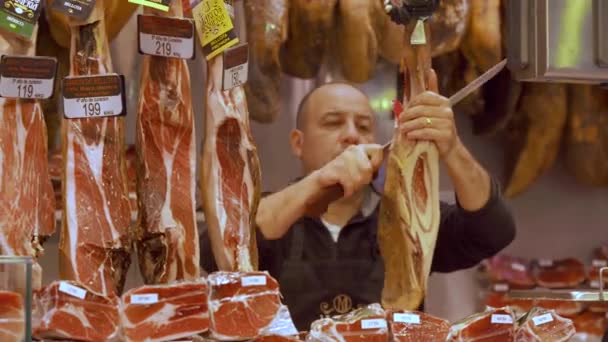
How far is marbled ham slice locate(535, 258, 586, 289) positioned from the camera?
4.53m

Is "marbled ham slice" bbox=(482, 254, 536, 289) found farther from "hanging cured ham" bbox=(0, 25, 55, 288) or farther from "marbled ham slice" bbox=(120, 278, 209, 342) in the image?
"hanging cured ham" bbox=(0, 25, 55, 288)

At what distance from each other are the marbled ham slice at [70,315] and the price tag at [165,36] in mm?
720

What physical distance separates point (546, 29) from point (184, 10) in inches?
49.2

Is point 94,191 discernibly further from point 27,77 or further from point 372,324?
point 372,324

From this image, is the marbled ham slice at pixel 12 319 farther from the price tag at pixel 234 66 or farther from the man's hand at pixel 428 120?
the man's hand at pixel 428 120

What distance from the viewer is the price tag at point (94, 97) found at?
2.99 metres

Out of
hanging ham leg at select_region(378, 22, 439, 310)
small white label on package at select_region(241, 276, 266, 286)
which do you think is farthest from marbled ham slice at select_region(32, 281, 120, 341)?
hanging ham leg at select_region(378, 22, 439, 310)

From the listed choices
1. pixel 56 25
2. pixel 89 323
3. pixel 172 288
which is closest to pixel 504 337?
pixel 172 288

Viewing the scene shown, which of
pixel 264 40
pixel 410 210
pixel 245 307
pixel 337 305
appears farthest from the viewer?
pixel 337 305

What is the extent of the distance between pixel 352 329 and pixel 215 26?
98 cm

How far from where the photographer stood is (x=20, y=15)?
2.96 m

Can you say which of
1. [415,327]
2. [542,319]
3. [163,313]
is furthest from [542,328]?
[163,313]

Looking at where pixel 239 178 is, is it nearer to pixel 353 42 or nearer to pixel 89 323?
pixel 89 323

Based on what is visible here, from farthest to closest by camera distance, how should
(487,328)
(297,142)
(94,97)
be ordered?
(297,142)
(487,328)
(94,97)
